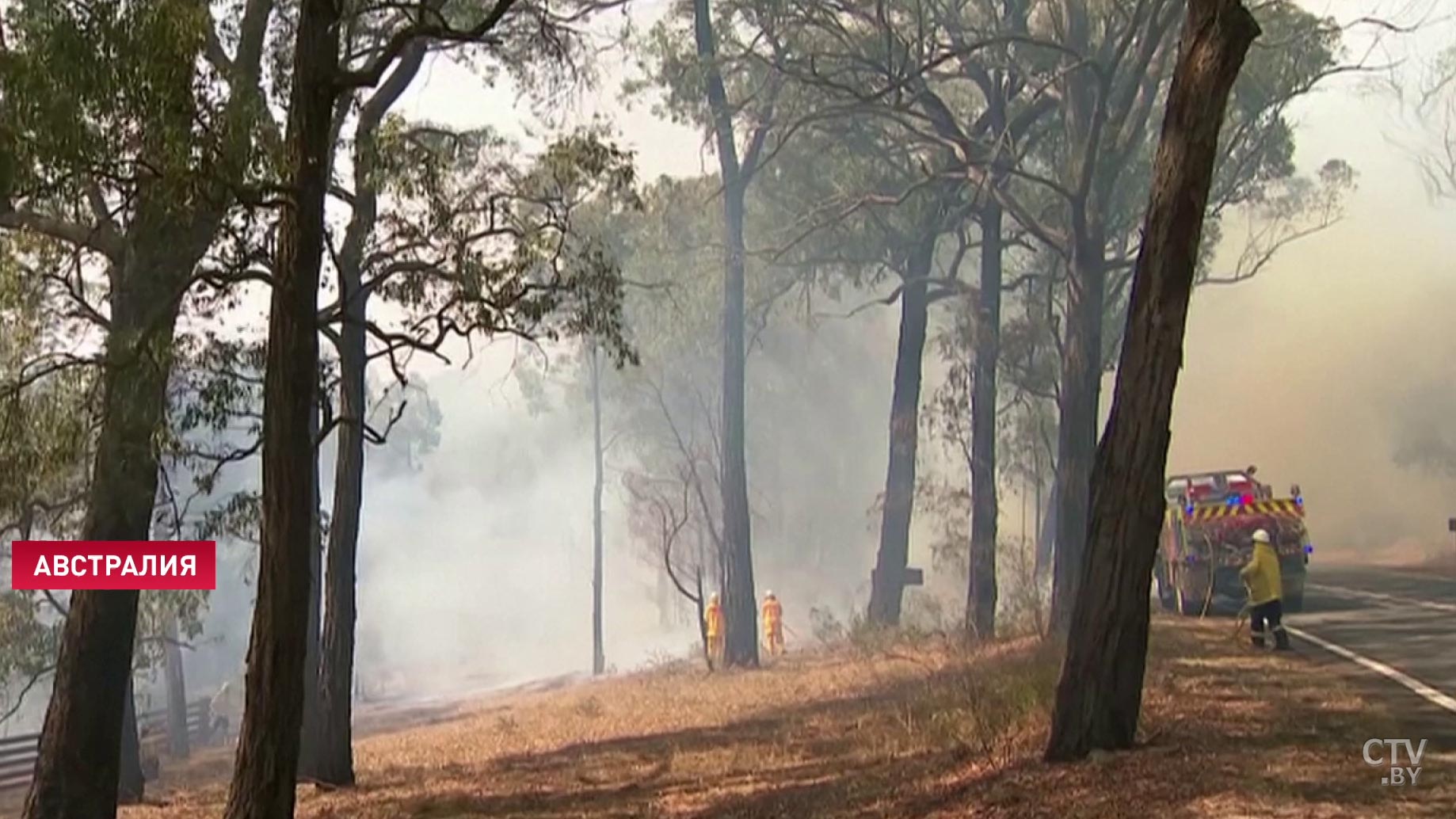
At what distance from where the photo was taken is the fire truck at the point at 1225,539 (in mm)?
19188

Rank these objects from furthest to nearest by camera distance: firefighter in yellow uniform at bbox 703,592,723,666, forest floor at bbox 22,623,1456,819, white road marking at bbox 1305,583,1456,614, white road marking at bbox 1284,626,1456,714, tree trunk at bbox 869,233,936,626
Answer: tree trunk at bbox 869,233,936,626 < firefighter in yellow uniform at bbox 703,592,723,666 < white road marking at bbox 1305,583,1456,614 < white road marking at bbox 1284,626,1456,714 < forest floor at bbox 22,623,1456,819

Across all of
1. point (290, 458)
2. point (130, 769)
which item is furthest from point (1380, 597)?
point (130, 769)

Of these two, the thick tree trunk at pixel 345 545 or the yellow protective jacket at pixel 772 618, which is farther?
the yellow protective jacket at pixel 772 618

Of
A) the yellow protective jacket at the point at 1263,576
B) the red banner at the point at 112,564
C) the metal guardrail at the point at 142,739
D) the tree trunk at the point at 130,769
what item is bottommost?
the metal guardrail at the point at 142,739

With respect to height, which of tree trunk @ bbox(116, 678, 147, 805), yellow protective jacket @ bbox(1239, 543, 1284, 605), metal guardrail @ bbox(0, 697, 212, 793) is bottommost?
metal guardrail @ bbox(0, 697, 212, 793)

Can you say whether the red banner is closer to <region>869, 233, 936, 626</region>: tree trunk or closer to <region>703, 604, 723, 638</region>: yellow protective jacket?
<region>703, 604, 723, 638</region>: yellow protective jacket

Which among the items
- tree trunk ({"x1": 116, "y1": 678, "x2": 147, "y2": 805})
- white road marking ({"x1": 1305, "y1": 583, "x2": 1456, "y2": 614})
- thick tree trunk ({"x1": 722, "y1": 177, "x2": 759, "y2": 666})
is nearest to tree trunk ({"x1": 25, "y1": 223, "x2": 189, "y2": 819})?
tree trunk ({"x1": 116, "y1": 678, "x2": 147, "y2": 805})

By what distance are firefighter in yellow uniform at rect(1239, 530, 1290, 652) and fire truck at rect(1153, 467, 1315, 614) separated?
12.3 ft

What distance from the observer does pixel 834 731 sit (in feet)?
50.1

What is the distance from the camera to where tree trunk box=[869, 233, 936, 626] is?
94.1 feet

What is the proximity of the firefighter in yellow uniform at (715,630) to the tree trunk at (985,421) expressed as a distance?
18.4 ft

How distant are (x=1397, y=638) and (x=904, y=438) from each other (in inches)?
597

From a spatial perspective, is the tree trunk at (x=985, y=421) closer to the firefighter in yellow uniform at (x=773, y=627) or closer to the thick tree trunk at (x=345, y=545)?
the firefighter in yellow uniform at (x=773, y=627)

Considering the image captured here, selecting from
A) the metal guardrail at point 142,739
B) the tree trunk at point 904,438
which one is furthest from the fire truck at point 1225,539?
the metal guardrail at point 142,739
